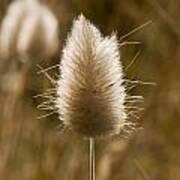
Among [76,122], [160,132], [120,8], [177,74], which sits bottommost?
[76,122]

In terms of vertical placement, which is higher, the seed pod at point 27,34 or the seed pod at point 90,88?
the seed pod at point 27,34

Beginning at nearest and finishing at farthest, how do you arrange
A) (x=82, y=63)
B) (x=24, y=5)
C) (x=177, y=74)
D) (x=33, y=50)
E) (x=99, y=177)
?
(x=82, y=63)
(x=33, y=50)
(x=24, y=5)
(x=99, y=177)
(x=177, y=74)

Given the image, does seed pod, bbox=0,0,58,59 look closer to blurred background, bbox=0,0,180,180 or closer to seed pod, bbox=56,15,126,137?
blurred background, bbox=0,0,180,180

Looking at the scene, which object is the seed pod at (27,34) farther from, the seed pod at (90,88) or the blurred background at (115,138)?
the seed pod at (90,88)

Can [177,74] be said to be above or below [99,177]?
above

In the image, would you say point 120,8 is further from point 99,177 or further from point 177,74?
point 99,177

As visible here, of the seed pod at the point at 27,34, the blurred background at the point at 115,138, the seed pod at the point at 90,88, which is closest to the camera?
the seed pod at the point at 90,88

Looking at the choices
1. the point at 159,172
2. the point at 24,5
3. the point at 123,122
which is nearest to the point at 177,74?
the point at 159,172

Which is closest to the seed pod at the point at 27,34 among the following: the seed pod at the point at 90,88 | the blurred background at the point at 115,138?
the blurred background at the point at 115,138
